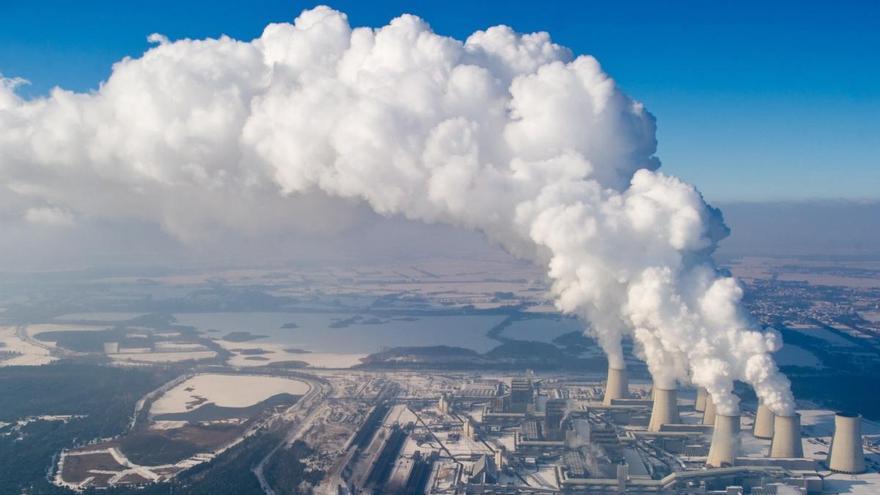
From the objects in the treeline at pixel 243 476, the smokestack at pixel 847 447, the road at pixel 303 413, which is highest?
the smokestack at pixel 847 447

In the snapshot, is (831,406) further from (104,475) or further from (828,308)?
(828,308)

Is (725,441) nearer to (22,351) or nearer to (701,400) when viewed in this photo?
(701,400)

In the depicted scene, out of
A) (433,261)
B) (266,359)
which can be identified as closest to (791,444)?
(266,359)

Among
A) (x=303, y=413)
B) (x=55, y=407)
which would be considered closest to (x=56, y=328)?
(x=55, y=407)

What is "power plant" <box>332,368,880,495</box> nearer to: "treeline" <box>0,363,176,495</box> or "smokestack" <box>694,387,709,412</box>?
"smokestack" <box>694,387,709,412</box>

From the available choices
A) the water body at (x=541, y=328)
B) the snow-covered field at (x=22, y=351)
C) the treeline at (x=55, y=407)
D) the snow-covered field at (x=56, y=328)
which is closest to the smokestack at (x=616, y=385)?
the water body at (x=541, y=328)

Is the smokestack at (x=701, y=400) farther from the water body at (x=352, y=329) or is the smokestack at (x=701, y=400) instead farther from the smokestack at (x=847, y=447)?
the water body at (x=352, y=329)
